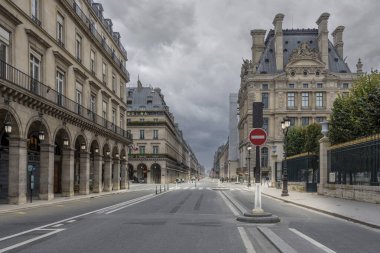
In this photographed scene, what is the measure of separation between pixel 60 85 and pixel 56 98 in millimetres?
2184

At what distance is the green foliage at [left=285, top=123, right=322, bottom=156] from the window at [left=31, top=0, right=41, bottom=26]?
4068 cm

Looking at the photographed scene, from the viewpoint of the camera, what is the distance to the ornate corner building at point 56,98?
2553 cm

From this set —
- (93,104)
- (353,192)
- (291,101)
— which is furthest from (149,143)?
(353,192)

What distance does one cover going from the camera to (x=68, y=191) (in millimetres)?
35344

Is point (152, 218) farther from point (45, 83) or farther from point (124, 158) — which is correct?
point (124, 158)

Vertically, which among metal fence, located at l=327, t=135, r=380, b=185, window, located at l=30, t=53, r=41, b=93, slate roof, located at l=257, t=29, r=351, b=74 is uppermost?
slate roof, located at l=257, t=29, r=351, b=74

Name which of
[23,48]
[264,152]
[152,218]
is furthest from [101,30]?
[264,152]

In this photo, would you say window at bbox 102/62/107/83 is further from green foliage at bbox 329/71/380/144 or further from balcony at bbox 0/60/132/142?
green foliage at bbox 329/71/380/144

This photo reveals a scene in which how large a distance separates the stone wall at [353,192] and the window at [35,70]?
63.4 ft

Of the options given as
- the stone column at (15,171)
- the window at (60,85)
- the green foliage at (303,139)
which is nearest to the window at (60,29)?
the window at (60,85)

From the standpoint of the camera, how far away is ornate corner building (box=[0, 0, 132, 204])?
25531 millimetres

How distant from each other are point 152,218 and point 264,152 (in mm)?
92175

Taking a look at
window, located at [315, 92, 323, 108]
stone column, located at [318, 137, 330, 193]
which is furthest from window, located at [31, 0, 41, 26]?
window, located at [315, 92, 323, 108]

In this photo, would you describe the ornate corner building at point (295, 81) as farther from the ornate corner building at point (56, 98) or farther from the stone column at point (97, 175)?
the stone column at point (97, 175)
